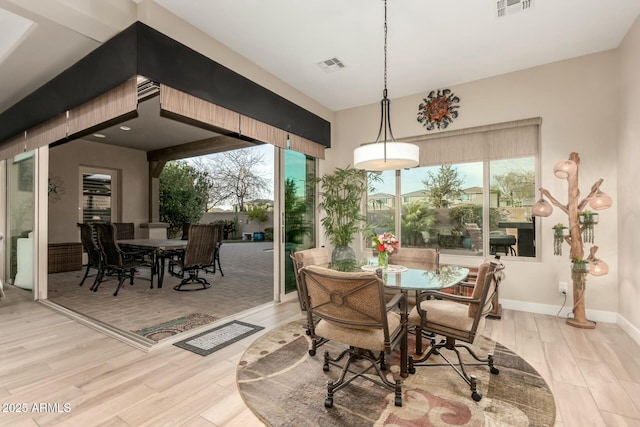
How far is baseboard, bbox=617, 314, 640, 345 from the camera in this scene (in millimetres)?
2803

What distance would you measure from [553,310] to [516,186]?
5.26 feet

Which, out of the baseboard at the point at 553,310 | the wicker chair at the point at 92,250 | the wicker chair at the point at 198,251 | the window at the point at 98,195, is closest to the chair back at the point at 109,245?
the wicker chair at the point at 92,250

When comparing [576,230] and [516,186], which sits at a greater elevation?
[516,186]

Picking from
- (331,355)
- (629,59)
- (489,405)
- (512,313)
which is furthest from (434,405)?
(629,59)

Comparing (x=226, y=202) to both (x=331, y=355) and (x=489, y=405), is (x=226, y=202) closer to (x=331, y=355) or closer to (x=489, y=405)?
(x=331, y=355)

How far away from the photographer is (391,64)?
3.66 meters

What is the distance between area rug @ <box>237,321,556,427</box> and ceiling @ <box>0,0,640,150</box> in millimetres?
3091

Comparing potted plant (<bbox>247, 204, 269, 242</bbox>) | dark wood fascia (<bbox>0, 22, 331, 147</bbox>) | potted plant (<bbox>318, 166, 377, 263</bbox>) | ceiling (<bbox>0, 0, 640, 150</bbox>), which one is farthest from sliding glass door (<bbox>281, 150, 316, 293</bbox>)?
potted plant (<bbox>247, 204, 269, 242</bbox>)

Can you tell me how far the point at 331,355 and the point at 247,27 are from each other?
10.6 ft

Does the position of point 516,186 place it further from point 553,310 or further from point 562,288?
point 553,310

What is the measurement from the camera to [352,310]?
1794mm

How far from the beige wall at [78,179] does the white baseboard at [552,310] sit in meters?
8.26

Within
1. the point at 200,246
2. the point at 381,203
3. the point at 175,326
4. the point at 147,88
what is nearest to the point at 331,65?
the point at 147,88

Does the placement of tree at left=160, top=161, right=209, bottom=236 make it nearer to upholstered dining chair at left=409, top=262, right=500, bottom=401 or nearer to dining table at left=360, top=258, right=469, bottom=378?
dining table at left=360, top=258, right=469, bottom=378
